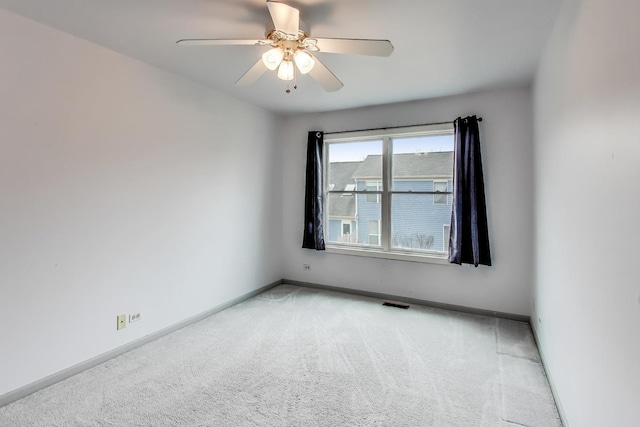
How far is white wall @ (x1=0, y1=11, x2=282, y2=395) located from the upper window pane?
2.12 meters

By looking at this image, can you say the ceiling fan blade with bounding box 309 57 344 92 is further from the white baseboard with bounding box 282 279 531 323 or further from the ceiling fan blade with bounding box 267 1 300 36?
the white baseboard with bounding box 282 279 531 323

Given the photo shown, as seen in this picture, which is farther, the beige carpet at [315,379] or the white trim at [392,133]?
the white trim at [392,133]

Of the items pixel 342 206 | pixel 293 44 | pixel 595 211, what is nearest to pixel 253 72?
pixel 293 44

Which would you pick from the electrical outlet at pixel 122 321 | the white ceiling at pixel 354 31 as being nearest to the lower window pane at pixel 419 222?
the white ceiling at pixel 354 31

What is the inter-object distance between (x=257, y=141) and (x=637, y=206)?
3.87m

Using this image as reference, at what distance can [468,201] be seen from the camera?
3578 millimetres

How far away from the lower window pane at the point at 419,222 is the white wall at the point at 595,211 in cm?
157

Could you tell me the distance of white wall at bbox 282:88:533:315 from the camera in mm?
3396

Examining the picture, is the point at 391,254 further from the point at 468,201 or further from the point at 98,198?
the point at 98,198

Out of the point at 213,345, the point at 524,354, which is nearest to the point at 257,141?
the point at 213,345

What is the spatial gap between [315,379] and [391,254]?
212cm

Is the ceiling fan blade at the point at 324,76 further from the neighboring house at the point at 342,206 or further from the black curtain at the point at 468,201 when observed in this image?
the neighboring house at the point at 342,206

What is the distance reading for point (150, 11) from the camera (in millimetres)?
2029

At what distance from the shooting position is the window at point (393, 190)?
12.9 feet
